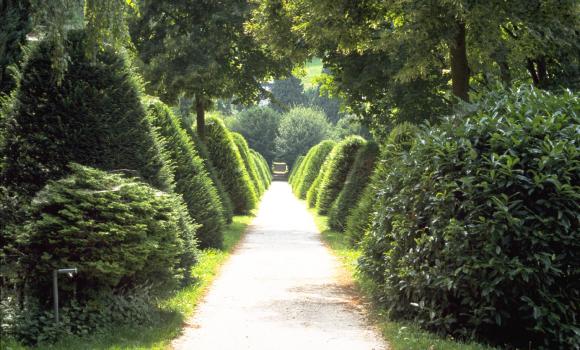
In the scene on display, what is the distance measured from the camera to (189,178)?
44.3 ft

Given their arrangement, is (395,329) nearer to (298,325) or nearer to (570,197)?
(298,325)

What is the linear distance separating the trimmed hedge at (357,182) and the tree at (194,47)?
402 cm

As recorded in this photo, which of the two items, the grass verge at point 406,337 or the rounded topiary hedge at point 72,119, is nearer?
the grass verge at point 406,337

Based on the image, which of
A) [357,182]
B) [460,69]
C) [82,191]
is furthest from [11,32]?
[357,182]

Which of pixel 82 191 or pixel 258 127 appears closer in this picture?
pixel 82 191

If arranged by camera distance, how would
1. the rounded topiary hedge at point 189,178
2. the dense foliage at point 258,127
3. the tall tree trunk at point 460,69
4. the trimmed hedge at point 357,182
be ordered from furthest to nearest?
the dense foliage at point 258,127
the trimmed hedge at point 357,182
the tall tree trunk at point 460,69
the rounded topiary hedge at point 189,178

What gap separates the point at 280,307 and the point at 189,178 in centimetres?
491

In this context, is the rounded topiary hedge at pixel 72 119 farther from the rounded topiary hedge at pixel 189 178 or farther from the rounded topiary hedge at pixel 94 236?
the rounded topiary hedge at pixel 189 178

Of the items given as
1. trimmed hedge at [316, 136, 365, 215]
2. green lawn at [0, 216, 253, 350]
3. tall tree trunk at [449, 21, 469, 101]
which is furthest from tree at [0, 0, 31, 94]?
trimmed hedge at [316, 136, 365, 215]

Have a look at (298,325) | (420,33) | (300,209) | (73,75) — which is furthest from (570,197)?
(300,209)

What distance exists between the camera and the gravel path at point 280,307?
727 centimetres

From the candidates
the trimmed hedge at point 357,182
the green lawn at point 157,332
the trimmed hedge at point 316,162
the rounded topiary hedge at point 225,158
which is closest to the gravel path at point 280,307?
the green lawn at point 157,332

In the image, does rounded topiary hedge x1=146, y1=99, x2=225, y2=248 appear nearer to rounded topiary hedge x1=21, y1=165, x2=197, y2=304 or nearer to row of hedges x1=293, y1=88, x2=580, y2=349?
rounded topiary hedge x1=21, y1=165, x2=197, y2=304

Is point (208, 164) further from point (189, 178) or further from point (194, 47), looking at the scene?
point (189, 178)
